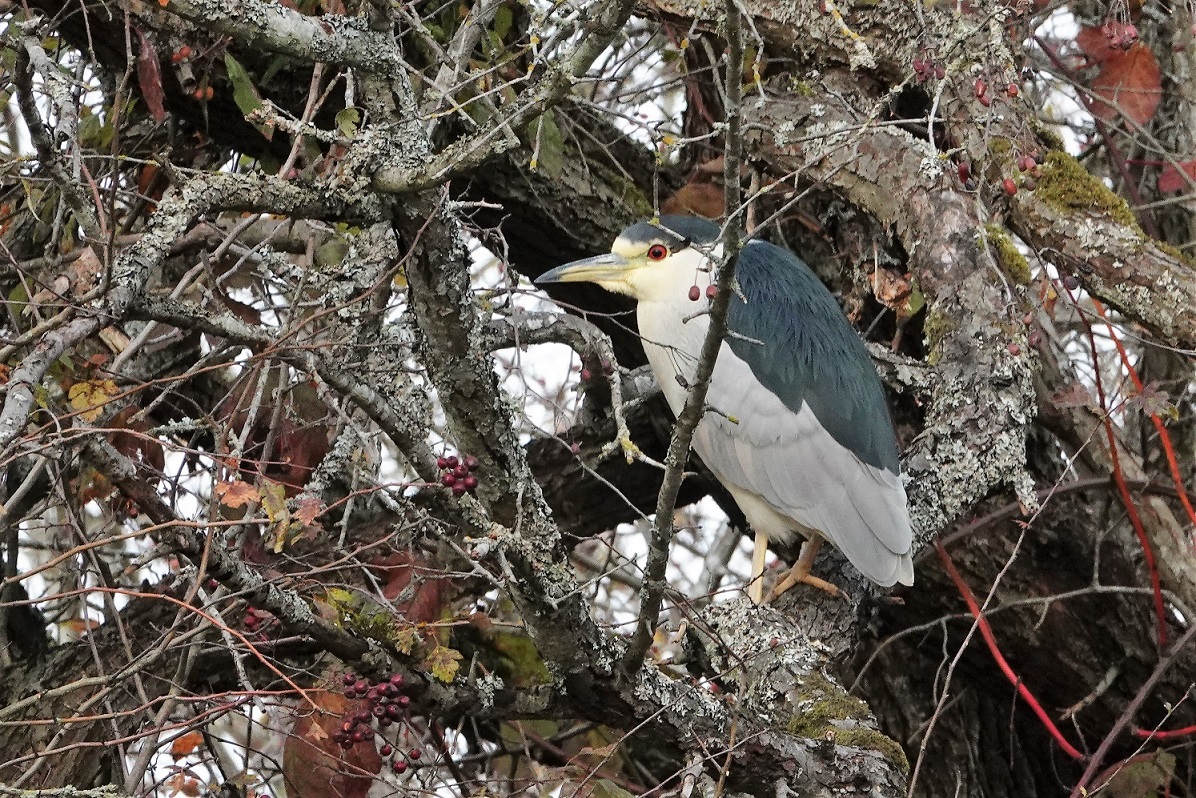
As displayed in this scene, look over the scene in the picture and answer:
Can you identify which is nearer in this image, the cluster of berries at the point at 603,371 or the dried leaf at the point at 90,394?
the dried leaf at the point at 90,394

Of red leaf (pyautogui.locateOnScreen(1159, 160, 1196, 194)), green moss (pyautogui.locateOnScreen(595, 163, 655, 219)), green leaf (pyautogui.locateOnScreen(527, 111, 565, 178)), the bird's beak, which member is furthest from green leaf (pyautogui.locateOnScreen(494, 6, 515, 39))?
red leaf (pyautogui.locateOnScreen(1159, 160, 1196, 194))

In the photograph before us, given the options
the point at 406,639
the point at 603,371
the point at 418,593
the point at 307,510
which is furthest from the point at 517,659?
the point at 307,510

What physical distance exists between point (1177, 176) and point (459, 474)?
2.73 meters

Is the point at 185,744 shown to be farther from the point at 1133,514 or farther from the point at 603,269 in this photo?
the point at 1133,514

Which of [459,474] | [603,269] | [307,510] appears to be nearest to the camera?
[459,474]

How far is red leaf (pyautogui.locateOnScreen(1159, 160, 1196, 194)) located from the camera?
3.62m

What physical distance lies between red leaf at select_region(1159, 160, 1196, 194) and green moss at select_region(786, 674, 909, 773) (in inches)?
78.2

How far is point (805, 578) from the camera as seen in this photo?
10.2ft

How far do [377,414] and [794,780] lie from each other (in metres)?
1.00

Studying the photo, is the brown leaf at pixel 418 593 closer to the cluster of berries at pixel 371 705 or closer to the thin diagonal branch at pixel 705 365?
the cluster of berries at pixel 371 705

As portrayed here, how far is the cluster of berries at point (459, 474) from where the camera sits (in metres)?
1.98

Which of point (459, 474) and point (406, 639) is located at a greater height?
point (459, 474)

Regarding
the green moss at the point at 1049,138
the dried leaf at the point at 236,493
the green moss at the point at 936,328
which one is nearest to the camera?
the dried leaf at the point at 236,493

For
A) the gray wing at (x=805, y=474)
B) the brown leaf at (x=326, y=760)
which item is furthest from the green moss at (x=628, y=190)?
the brown leaf at (x=326, y=760)
